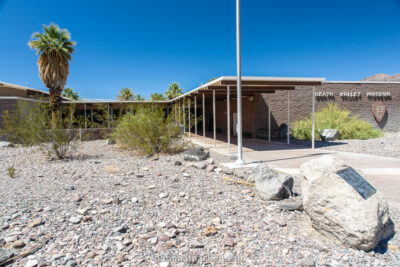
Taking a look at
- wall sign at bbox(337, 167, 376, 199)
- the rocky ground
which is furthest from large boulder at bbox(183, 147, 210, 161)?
wall sign at bbox(337, 167, 376, 199)

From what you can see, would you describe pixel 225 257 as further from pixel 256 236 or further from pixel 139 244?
pixel 139 244

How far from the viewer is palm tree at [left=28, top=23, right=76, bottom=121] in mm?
16750

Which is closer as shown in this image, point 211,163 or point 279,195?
point 279,195

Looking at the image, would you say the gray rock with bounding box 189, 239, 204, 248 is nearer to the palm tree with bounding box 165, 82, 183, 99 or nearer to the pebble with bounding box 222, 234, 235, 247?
the pebble with bounding box 222, 234, 235, 247

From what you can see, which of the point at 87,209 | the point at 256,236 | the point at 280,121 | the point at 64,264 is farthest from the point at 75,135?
the point at 280,121

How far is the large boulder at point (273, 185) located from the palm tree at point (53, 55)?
15693 millimetres

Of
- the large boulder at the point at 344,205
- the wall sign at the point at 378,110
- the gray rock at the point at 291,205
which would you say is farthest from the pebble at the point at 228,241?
the wall sign at the point at 378,110

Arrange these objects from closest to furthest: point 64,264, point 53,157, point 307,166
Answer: point 64,264 < point 307,166 < point 53,157

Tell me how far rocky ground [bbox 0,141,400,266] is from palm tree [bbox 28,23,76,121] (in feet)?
43.8

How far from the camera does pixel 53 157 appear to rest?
905cm

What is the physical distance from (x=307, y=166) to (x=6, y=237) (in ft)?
13.2

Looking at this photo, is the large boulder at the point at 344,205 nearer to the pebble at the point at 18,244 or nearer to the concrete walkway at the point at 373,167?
the concrete walkway at the point at 373,167

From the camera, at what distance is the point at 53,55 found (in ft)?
55.5

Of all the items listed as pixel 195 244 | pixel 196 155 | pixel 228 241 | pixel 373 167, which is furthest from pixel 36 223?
pixel 373 167
